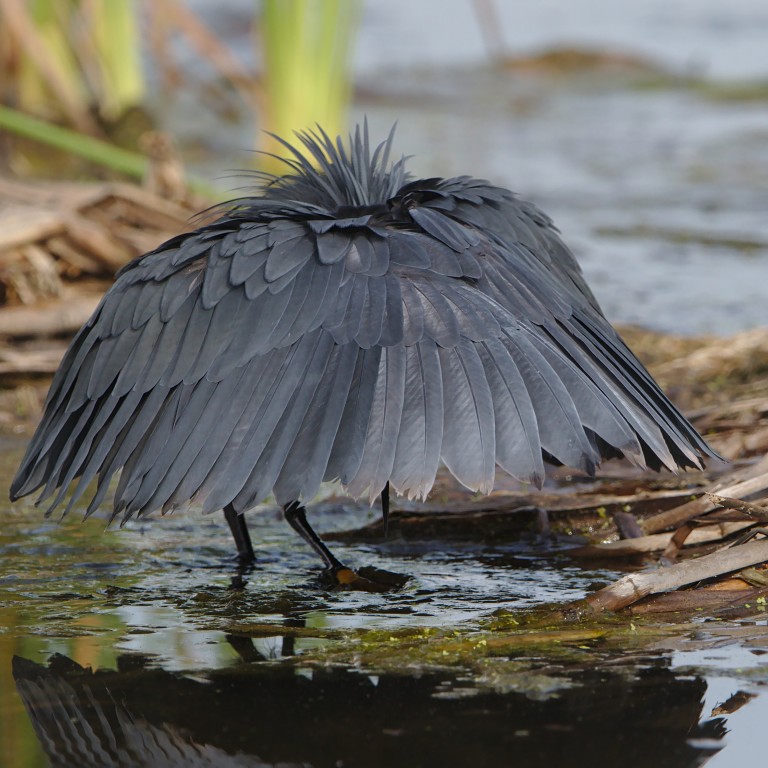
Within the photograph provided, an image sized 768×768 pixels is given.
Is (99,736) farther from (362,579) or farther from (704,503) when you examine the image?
(704,503)

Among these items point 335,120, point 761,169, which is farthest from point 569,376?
point 761,169

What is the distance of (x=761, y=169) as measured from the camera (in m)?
10.2

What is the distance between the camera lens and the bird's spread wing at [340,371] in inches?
111

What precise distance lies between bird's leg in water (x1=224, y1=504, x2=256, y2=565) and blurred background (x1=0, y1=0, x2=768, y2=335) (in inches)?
40.4

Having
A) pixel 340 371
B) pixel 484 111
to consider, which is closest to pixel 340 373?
pixel 340 371

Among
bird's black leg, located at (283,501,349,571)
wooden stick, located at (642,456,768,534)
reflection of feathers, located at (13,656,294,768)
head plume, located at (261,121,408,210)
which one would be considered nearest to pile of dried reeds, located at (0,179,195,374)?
head plume, located at (261,121,408,210)

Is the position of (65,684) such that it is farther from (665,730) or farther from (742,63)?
(742,63)

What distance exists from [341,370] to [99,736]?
3.11 feet

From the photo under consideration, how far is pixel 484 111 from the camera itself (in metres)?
13.5

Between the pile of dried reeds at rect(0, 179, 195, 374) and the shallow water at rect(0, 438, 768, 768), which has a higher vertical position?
the pile of dried reeds at rect(0, 179, 195, 374)

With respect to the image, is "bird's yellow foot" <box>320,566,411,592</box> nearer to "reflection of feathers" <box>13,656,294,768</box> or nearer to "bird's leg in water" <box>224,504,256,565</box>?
"bird's leg in water" <box>224,504,256,565</box>

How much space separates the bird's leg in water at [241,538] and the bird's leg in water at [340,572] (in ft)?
0.44

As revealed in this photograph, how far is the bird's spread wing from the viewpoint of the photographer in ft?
9.29

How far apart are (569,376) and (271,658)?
91 centimetres
